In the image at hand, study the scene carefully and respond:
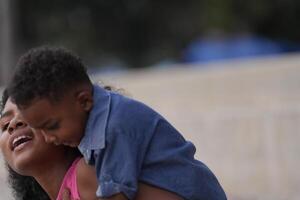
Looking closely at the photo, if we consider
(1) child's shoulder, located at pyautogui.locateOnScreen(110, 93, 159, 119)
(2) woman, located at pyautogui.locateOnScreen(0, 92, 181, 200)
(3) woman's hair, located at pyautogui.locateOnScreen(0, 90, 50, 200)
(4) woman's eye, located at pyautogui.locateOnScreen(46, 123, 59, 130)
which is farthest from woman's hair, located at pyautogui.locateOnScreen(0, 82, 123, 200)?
(4) woman's eye, located at pyautogui.locateOnScreen(46, 123, 59, 130)

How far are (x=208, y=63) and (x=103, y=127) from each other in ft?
40.4

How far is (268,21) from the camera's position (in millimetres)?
20766

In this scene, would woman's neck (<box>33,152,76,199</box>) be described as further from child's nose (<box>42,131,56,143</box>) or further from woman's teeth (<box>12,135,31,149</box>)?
child's nose (<box>42,131,56,143</box>)

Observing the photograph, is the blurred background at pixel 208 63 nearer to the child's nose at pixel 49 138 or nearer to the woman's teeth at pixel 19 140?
the woman's teeth at pixel 19 140

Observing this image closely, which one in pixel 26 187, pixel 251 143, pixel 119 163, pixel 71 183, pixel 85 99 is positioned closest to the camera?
pixel 119 163

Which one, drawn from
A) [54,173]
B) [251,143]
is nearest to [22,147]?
[54,173]

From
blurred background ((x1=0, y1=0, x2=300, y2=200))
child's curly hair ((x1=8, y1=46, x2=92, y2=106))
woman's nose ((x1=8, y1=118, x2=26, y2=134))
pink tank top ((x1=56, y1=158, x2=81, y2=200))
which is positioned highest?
Answer: child's curly hair ((x1=8, y1=46, x2=92, y2=106))

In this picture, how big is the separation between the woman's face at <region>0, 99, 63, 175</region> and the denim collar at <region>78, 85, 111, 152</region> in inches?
11.8

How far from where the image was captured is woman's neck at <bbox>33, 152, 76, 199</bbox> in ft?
11.6

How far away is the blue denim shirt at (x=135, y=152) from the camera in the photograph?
3084 mm

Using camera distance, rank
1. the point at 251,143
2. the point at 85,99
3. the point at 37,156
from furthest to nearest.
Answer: the point at 251,143
the point at 37,156
the point at 85,99

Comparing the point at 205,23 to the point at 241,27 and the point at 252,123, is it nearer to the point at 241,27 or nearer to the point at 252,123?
the point at 241,27

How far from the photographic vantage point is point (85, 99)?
3195mm

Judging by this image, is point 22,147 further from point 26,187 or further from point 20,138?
point 26,187
